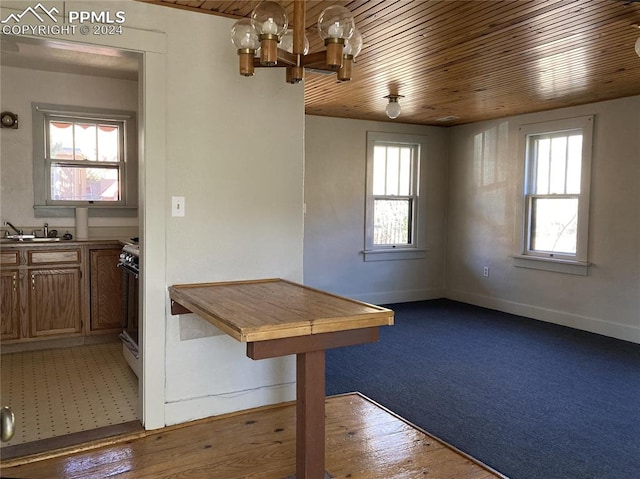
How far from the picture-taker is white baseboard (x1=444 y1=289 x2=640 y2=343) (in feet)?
15.7

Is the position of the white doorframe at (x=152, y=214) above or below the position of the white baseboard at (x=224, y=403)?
above

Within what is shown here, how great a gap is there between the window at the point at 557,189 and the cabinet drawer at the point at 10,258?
4982 mm

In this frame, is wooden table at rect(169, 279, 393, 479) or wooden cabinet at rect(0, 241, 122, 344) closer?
wooden table at rect(169, 279, 393, 479)

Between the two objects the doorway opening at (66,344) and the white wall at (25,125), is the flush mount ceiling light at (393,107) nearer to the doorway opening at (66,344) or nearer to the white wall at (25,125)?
the doorway opening at (66,344)

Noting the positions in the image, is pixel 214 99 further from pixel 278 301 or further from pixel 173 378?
pixel 173 378

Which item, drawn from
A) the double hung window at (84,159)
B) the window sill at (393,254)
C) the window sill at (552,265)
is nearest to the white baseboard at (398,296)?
the window sill at (393,254)

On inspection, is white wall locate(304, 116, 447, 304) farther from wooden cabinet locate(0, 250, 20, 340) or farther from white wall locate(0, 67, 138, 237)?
wooden cabinet locate(0, 250, 20, 340)

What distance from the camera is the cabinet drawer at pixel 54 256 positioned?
4094mm

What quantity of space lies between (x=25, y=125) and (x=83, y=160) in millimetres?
535

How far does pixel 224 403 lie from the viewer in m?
2.92

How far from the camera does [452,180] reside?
6.71 meters

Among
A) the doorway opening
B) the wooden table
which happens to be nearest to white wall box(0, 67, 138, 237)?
the doorway opening

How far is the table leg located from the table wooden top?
0.18 m

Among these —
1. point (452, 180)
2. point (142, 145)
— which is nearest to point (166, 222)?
point (142, 145)
